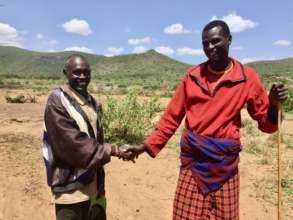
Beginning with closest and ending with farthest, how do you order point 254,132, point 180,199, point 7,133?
point 180,199 → point 7,133 → point 254,132

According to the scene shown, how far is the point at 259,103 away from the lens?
221cm

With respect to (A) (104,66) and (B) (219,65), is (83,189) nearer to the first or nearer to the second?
(B) (219,65)

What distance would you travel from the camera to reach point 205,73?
2266 millimetres

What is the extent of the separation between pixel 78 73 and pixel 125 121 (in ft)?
14.7

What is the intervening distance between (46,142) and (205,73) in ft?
3.80

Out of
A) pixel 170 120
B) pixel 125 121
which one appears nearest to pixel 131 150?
pixel 170 120

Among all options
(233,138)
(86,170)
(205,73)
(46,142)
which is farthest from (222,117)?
(46,142)

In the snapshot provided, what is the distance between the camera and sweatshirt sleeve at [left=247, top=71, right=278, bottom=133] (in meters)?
2.17

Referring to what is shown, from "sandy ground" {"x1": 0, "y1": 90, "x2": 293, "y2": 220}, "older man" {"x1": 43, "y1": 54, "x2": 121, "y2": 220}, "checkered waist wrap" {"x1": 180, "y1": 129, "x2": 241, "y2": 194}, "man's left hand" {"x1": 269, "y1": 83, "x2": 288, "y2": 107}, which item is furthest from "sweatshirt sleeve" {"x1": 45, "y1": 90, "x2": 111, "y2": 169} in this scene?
"sandy ground" {"x1": 0, "y1": 90, "x2": 293, "y2": 220}

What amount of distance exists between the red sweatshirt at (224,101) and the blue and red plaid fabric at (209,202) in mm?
335

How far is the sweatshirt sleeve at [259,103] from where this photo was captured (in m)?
2.17

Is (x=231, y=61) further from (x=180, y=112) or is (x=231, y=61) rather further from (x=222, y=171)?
(x=222, y=171)

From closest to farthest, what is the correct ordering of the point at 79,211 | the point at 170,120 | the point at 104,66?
the point at 79,211 < the point at 170,120 < the point at 104,66

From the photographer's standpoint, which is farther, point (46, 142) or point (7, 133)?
point (7, 133)
